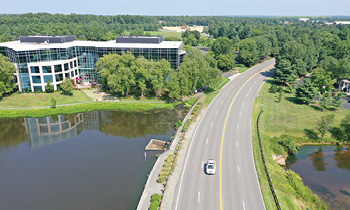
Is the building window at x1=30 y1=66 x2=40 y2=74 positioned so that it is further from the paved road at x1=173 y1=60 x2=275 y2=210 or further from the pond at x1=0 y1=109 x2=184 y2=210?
the paved road at x1=173 y1=60 x2=275 y2=210

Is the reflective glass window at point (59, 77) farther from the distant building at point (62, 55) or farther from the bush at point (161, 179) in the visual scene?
the bush at point (161, 179)

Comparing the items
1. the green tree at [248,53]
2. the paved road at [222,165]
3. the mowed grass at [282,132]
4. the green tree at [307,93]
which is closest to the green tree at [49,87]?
the paved road at [222,165]

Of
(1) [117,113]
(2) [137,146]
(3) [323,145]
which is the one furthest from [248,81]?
(2) [137,146]

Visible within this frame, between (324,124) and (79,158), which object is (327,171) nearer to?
(324,124)

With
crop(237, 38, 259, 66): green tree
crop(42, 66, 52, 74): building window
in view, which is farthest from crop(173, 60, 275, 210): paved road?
crop(42, 66, 52, 74): building window

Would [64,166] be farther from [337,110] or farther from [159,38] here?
[337,110]
